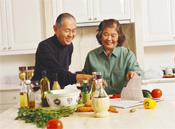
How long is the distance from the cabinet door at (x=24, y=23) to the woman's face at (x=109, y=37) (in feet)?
5.71

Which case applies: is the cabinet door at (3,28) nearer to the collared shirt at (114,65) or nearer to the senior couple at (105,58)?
the senior couple at (105,58)

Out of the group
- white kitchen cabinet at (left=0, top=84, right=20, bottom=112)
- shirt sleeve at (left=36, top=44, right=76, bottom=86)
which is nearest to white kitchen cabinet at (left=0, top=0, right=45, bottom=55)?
white kitchen cabinet at (left=0, top=84, right=20, bottom=112)

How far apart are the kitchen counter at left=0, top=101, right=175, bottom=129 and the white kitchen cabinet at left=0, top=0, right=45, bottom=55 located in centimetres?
234

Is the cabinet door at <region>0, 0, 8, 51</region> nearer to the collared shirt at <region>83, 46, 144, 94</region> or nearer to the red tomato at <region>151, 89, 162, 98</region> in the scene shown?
the collared shirt at <region>83, 46, 144, 94</region>

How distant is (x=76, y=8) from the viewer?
3.74 m

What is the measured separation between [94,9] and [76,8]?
0.83ft

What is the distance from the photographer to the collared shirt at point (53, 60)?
2.31 meters

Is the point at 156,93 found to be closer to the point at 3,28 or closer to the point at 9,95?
the point at 9,95

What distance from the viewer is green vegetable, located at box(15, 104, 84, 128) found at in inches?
54.3

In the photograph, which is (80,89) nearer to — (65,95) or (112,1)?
(65,95)

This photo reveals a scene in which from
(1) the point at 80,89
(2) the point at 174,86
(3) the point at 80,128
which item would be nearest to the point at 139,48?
(2) the point at 174,86

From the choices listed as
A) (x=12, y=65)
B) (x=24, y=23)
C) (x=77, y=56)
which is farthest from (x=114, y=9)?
(x=12, y=65)

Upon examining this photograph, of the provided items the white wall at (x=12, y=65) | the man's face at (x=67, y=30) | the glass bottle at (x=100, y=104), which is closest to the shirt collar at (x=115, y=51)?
the man's face at (x=67, y=30)

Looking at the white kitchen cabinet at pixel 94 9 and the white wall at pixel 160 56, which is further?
the white wall at pixel 160 56
